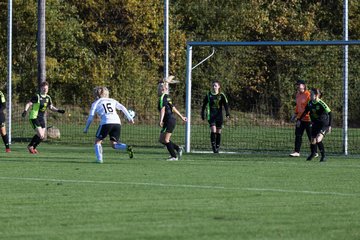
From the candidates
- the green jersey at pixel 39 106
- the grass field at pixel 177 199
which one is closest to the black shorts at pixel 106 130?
the grass field at pixel 177 199

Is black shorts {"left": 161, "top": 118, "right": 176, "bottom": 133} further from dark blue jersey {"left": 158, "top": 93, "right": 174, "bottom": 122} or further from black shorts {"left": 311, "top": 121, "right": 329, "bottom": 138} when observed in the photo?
black shorts {"left": 311, "top": 121, "right": 329, "bottom": 138}

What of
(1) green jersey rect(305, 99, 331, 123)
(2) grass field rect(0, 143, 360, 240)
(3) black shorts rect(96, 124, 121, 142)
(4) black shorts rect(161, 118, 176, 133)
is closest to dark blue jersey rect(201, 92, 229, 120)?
(1) green jersey rect(305, 99, 331, 123)

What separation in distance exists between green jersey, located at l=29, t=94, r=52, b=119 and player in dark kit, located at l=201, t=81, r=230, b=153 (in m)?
3.99

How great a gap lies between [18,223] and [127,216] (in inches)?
50.0

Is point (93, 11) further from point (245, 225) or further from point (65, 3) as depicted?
point (245, 225)

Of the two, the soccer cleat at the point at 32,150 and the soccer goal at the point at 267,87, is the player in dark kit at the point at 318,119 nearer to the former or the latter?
the soccer goal at the point at 267,87

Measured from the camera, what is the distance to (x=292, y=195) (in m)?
15.2

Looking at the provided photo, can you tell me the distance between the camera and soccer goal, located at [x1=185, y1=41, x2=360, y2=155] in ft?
97.9

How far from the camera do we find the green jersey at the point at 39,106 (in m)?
28.2

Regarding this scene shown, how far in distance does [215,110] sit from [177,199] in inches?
574

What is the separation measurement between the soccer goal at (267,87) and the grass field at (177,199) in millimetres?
6330

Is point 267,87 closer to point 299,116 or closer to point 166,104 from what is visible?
point 299,116

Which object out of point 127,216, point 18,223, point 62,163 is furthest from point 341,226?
point 62,163

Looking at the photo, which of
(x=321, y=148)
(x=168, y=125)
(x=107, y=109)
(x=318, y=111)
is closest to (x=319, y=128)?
(x=318, y=111)
